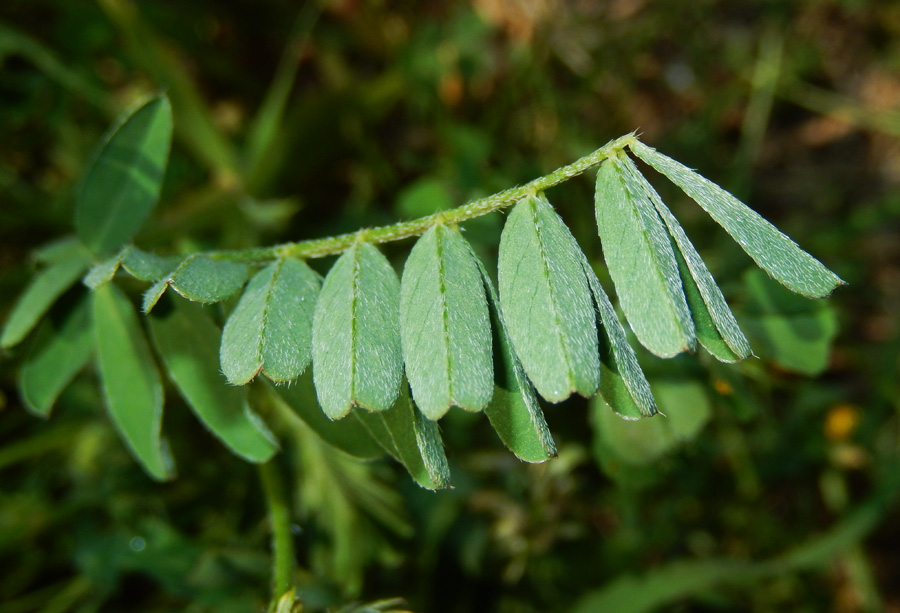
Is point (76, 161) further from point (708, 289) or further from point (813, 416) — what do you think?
point (813, 416)

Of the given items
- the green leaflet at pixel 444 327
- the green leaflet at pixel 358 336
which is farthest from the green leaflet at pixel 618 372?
the green leaflet at pixel 358 336

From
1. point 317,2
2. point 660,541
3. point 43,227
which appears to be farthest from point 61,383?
point 317,2

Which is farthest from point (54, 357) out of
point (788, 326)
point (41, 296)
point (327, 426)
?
point (788, 326)

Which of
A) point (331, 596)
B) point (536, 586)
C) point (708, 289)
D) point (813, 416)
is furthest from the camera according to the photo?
point (813, 416)

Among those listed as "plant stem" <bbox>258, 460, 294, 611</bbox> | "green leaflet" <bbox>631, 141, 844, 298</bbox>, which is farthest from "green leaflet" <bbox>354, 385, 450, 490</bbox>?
"green leaflet" <bbox>631, 141, 844, 298</bbox>

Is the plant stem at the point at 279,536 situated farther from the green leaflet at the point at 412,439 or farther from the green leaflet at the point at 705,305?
the green leaflet at the point at 705,305

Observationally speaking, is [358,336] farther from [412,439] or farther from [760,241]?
[760,241]
